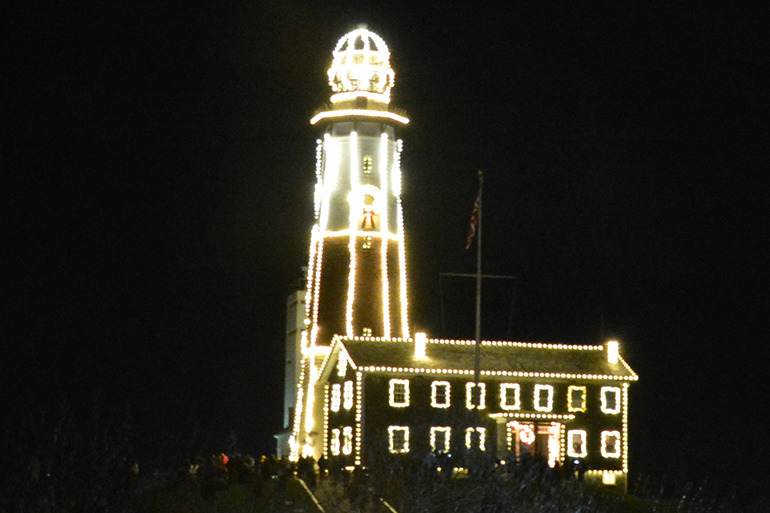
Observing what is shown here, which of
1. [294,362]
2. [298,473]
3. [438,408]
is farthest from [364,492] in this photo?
[294,362]

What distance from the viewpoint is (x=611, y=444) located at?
271 ft

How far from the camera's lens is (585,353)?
8438cm

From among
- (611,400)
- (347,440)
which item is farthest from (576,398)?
(347,440)

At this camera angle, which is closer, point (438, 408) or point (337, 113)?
point (438, 408)

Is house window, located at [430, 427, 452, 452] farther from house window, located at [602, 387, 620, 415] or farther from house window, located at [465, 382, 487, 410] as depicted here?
house window, located at [602, 387, 620, 415]

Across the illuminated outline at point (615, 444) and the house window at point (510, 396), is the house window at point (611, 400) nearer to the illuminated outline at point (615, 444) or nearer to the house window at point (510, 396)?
the illuminated outline at point (615, 444)

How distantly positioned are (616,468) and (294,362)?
63.0 ft

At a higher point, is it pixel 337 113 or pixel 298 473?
pixel 337 113

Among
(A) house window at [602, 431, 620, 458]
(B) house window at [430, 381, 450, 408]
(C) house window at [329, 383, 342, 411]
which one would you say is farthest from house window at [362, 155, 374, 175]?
(A) house window at [602, 431, 620, 458]

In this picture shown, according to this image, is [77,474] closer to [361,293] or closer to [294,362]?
[361,293]

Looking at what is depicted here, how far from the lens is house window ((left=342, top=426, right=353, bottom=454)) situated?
267 ft

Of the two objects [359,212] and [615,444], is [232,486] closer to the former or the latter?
[615,444]

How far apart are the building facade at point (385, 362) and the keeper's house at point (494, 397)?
0.06m

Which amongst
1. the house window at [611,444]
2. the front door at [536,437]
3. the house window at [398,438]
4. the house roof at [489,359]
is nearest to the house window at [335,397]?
the house roof at [489,359]
